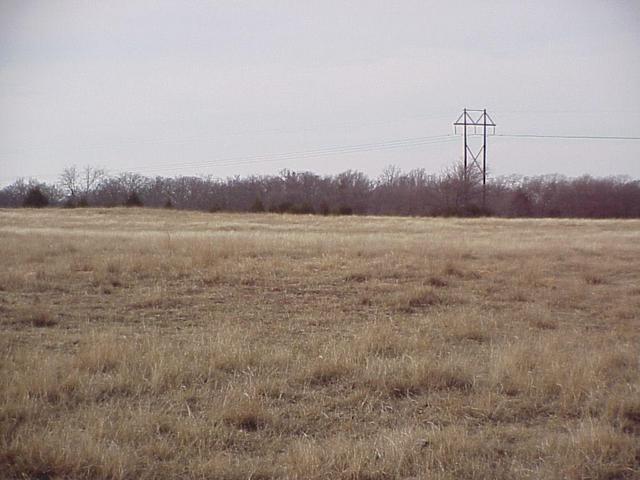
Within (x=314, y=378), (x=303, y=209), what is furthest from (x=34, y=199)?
(x=314, y=378)

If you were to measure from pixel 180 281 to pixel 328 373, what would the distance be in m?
7.03

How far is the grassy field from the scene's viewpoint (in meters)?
4.59

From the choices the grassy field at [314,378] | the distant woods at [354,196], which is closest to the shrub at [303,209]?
the distant woods at [354,196]

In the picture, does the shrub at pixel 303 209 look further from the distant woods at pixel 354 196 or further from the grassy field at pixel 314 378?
the grassy field at pixel 314 378

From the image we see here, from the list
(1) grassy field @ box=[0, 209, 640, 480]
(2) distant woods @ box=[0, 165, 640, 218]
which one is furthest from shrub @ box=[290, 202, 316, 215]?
(1) grassy field @ box=[0, 209, 640, 480]

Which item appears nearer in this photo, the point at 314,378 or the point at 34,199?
the point at 314,378

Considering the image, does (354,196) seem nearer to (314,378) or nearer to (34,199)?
(34,199)

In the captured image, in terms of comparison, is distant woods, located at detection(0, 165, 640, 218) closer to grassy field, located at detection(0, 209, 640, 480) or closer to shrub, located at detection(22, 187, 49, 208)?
shrub, located at detection(22, 187, 49, 208)

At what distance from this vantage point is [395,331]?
8.65 meters

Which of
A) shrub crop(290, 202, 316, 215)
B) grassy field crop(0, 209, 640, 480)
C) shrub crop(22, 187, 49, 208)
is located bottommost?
grassy field crop(0, 209, 640, 480)

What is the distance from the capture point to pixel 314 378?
646cm

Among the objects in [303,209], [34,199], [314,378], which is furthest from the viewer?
[303,209]

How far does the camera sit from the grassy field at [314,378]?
4586 mm

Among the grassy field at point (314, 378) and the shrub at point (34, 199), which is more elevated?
the shrub at point (34, 199)
